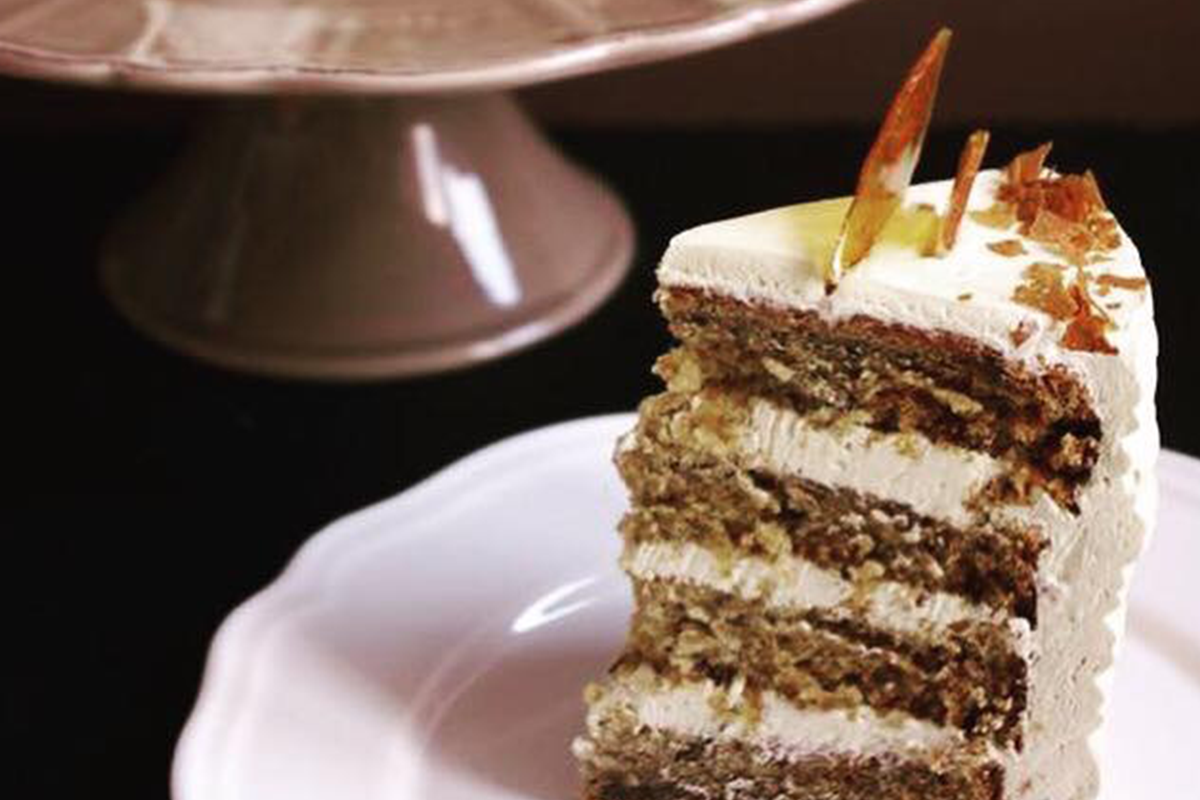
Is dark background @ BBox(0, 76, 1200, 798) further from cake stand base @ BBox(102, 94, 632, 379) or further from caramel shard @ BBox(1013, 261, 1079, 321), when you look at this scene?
caramel shard @ BBox(1013, 261, 1079, 321)

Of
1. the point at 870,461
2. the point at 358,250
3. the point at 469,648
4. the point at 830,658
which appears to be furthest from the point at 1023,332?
the point at 358,250

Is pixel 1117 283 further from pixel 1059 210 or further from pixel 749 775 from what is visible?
→ pixel 749 775

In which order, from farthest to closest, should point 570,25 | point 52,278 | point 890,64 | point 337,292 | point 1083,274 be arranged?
point 890,64
point 52,278
point 337,292
point 570,25
point 1083,274

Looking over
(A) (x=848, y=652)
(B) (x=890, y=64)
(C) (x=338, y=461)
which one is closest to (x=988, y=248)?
(A) (x=848, y=652)

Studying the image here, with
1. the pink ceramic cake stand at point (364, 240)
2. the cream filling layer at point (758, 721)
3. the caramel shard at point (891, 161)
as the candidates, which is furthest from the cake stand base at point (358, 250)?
the caramel shard at point (891, 161)

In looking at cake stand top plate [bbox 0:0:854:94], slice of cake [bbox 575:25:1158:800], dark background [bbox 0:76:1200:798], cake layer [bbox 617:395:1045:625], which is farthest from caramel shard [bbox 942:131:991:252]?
dark background [bbox 0:76:1200:798]

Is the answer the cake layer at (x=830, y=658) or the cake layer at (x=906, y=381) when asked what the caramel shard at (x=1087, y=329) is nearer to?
the cake layer at (x=906, y=381)

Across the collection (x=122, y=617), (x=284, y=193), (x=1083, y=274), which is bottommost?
(x=122, y=617)

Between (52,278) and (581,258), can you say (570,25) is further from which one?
(52,278)
